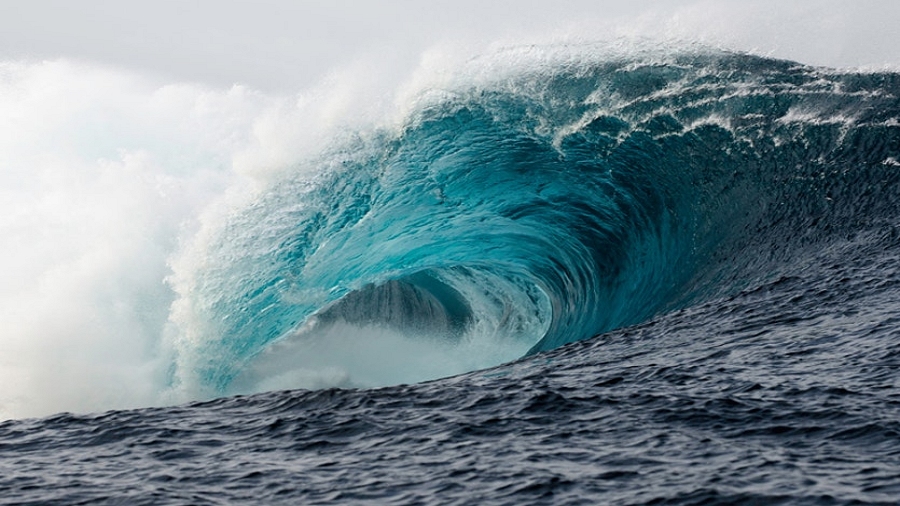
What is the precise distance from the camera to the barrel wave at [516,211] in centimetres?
1251

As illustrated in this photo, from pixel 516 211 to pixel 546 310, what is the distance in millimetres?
1426

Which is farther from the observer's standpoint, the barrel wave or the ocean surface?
the barrel wave

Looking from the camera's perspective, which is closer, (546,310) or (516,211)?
(516,211)

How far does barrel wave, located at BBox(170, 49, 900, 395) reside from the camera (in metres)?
12.5

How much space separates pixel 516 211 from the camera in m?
13.8

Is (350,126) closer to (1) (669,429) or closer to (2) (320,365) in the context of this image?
(2) (320,365)

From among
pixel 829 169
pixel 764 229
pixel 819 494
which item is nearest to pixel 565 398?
pixel 819 494

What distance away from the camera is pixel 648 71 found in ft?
46.9

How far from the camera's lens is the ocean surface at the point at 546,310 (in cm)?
A: 525

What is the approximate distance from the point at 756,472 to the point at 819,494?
0.37m

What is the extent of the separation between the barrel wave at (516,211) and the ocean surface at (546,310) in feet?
0.12

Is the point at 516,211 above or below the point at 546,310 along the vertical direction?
above

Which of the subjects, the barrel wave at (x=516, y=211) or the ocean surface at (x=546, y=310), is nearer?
the ocean surface at (x=546, y=310)

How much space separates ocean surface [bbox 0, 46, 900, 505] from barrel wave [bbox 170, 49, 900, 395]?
4 cm
